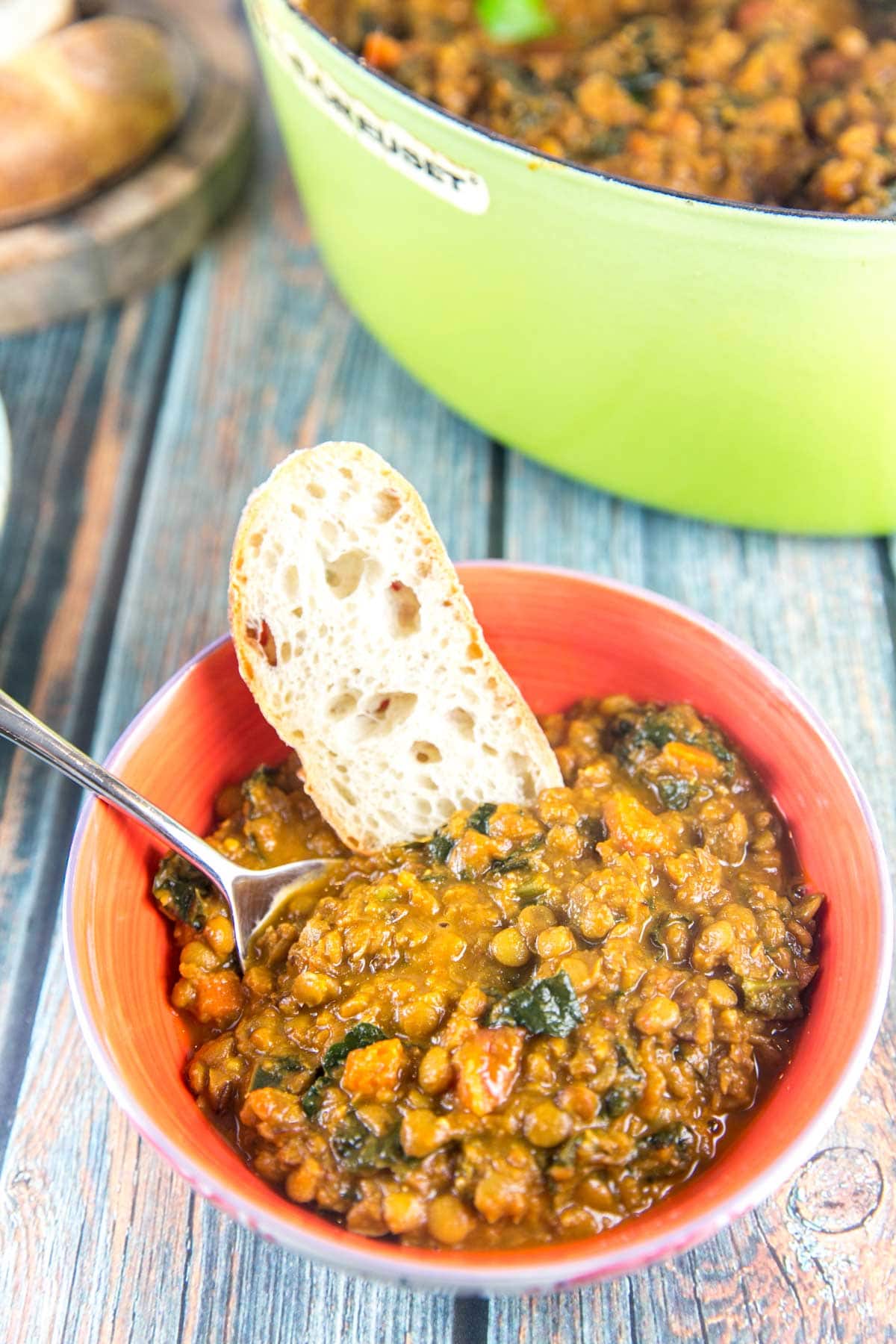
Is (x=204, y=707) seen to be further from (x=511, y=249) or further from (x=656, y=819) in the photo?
(x=511, y=249)

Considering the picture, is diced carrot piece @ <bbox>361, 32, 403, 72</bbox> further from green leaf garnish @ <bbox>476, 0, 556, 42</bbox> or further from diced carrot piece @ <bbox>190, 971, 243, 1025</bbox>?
diced carrot piece @ <bbox>190, 971, 243, 1025</bbox>

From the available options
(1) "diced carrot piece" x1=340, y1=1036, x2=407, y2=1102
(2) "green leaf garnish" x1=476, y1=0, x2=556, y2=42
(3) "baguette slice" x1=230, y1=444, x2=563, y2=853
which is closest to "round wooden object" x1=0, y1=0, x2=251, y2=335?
(2) "green leaf garnish" x1=476, y1=0, x2=556, y2=42

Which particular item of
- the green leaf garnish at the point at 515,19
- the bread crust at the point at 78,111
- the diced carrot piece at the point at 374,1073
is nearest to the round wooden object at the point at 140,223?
the bread crust at the point at 78,111

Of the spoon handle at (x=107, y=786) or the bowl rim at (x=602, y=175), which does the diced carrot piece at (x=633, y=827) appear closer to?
the spoon handle at (x=107, y=786)

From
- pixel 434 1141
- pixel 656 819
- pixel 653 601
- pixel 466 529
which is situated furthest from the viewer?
pixel 466 529

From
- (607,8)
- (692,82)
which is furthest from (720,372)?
(607,8)

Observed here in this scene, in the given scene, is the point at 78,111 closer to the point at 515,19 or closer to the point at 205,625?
the point at 515,19

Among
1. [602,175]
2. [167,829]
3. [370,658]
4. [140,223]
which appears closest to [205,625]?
[370,658]
